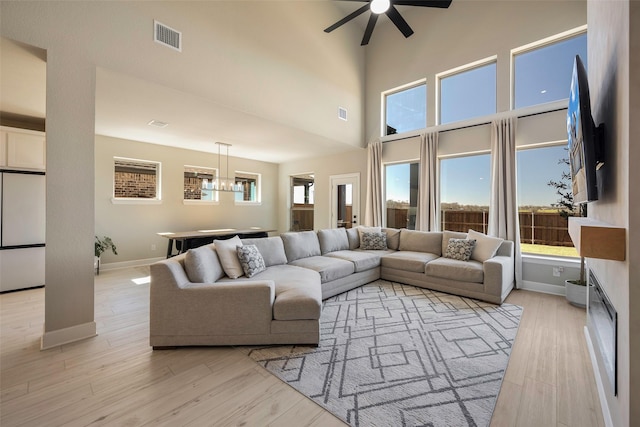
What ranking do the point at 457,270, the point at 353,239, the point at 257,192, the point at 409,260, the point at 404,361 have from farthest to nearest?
the point at 257,192, the point at 353,239, the point at 409,260, the point at 457,270, the point at 404,361

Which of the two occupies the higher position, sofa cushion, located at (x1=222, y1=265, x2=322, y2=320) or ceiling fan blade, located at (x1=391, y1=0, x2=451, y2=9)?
ceiling fan blade, located at (x1=391, y1=0, x2=451, y2=9)

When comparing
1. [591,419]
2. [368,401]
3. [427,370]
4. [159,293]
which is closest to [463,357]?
[427,370]

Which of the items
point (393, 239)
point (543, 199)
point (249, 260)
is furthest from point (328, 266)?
point (543, 199)

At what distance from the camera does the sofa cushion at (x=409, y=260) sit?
4.14 metres

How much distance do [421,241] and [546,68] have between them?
3.38 meters

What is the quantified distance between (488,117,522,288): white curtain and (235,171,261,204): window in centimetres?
586

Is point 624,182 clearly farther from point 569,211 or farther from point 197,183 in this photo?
point 197,183

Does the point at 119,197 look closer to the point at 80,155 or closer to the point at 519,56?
the point at 80,155

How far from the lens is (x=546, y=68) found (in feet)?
14.0

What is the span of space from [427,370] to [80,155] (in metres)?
3.64

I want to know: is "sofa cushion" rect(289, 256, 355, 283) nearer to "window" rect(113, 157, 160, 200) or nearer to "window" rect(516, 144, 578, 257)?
"window" rect(516, 144, 578, 257)

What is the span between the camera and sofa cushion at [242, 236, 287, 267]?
3590 millimetres

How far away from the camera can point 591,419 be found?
160 centimetres

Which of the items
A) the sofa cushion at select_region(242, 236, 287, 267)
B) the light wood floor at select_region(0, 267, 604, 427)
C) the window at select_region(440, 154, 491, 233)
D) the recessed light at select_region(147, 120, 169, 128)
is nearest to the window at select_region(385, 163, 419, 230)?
the window at select_region(440, 154, 491, 233)
